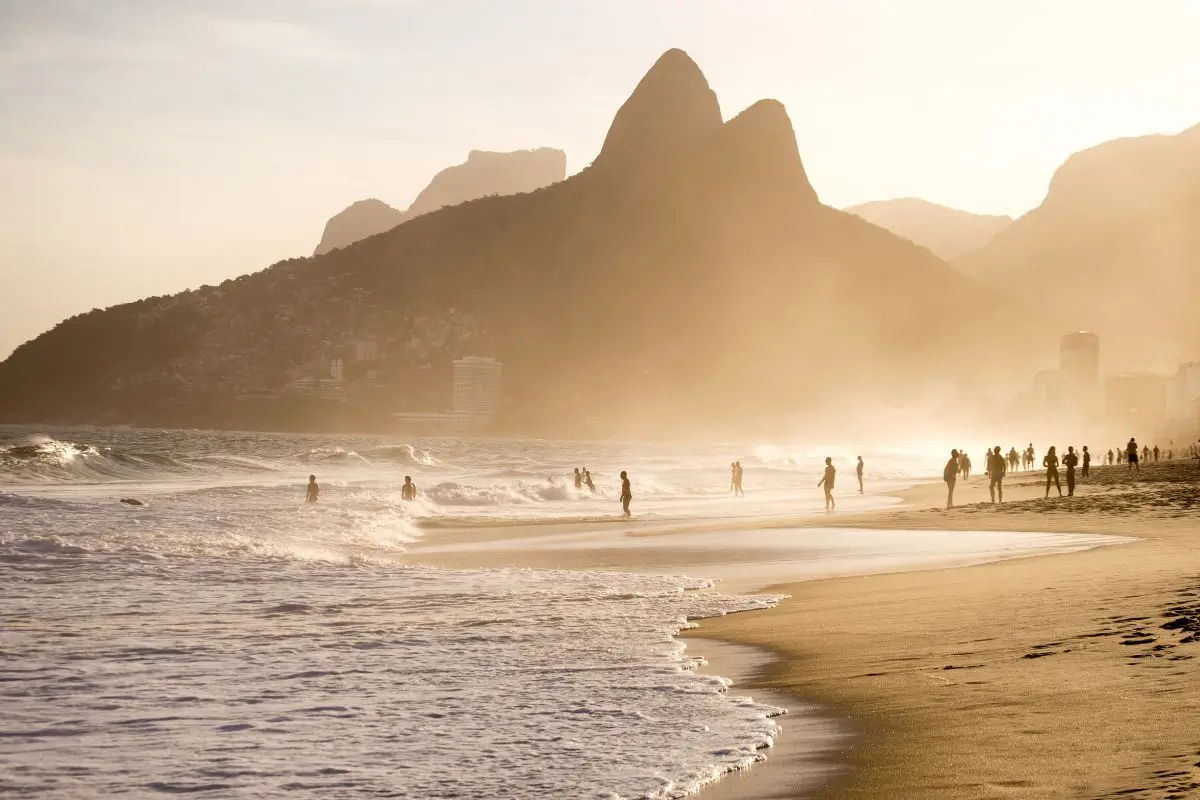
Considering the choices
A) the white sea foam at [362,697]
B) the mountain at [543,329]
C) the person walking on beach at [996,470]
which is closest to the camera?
the white sea foam at [362,697]

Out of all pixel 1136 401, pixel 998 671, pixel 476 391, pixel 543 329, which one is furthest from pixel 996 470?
pixel 543 329

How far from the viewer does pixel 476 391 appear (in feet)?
607

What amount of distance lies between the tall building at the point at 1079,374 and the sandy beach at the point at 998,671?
6966 inches

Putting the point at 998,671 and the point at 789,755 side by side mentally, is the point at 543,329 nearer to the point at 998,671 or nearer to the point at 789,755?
the point at 998,671

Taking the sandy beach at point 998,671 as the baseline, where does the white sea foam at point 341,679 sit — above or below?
below

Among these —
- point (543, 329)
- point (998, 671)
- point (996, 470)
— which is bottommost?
point (998, 671)

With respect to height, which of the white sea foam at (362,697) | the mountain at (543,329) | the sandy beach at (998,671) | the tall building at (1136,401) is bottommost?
the white sea foam at (362,697)

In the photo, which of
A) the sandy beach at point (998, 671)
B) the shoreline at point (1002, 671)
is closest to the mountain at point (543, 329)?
the sandy beach at point (998, 671)

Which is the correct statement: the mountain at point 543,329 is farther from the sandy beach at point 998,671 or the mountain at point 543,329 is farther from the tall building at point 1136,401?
the sandy beach at point 998,671

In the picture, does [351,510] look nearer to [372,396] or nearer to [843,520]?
[843,520]

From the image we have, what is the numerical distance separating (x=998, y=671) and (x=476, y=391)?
585ft

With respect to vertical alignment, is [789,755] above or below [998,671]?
below

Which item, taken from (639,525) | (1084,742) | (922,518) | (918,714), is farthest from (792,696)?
(639,525)

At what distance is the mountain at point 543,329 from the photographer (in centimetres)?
18500
